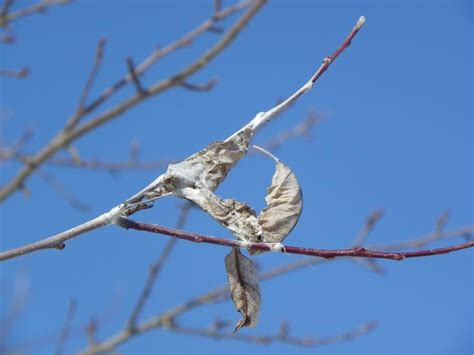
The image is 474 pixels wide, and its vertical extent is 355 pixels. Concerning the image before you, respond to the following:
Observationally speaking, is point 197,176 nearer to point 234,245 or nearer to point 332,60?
point 234,245

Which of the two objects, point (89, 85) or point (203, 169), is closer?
point (203, 169)

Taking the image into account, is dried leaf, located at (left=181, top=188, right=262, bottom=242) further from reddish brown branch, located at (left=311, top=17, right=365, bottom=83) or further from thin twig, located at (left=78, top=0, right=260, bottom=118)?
thin twig, located at (left=78, top=0, right=260, bottom=118)

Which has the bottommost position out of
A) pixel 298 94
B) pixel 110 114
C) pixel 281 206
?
pixel 281 206

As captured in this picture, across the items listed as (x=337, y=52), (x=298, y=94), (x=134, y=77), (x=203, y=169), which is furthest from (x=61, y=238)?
(x=134, y=77)

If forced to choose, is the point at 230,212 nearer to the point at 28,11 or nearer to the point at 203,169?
the point at 203,169

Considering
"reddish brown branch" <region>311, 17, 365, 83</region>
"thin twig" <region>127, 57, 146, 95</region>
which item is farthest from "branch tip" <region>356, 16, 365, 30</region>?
"thin twig" <region>127, 57, 146, 95</region>

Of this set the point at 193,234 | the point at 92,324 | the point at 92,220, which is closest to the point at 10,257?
the point at 92,220

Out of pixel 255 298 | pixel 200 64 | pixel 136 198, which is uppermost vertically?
pixel 200 64
